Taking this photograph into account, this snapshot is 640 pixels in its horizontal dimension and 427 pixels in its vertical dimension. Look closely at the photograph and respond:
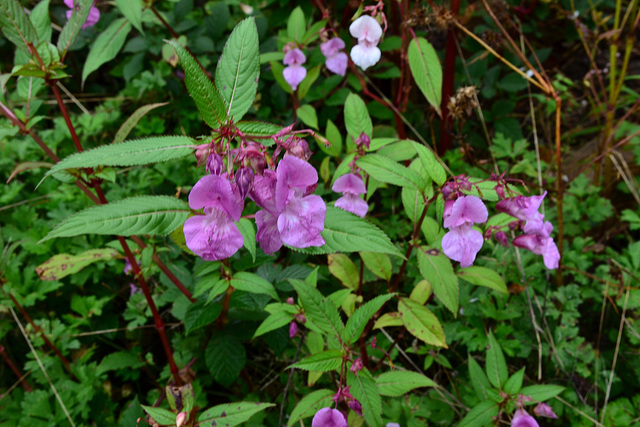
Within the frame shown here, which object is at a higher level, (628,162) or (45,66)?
(45,66)

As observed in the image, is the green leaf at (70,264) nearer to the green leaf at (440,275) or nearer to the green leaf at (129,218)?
the green leaf at (129,218)

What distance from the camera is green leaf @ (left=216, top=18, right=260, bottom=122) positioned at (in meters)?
1.09

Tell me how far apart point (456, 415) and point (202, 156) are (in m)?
1.48

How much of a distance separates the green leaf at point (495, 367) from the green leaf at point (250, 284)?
2.44 ft

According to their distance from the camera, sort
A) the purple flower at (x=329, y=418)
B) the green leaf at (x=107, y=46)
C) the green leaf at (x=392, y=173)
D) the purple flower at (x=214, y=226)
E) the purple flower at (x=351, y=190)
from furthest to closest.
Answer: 1. the green leaf at (x=107, y=46)
2. the purple flower at (x=351, y=190)
3. the green leaf at (x=392, y=173)
4. the purple flower at (x=329, y=418)
5. the purple flower at (x=214, y=226)

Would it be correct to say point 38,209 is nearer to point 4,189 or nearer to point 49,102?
point 4,189

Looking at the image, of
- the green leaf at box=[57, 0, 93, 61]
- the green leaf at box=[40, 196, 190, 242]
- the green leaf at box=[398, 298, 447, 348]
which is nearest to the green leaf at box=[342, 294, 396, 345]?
the green leaf at box=[398, 298, 447, 348]

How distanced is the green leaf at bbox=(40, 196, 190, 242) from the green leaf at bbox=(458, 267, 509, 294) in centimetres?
98

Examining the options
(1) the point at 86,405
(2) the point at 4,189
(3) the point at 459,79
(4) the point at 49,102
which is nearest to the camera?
(1) the point at 86,405

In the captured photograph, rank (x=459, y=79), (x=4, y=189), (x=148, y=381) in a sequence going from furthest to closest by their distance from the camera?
(x=459, y=79) → (x=4, y=189) → (x=148, y=381)

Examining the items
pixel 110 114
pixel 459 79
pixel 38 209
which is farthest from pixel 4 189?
pixel 459 79

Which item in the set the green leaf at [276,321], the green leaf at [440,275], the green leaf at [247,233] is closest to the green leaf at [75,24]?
the green leaf at [247,233]

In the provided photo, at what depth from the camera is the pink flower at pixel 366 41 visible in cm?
177

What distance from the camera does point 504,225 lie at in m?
1.50
